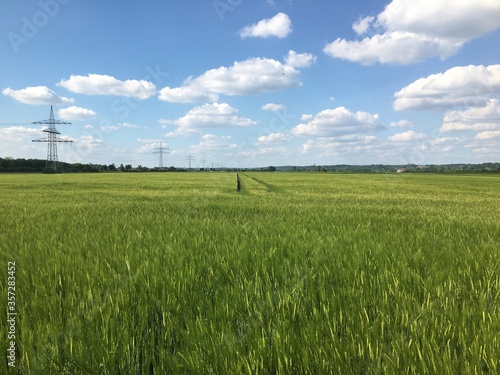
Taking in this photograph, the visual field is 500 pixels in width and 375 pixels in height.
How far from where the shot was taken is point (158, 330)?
1863 mm

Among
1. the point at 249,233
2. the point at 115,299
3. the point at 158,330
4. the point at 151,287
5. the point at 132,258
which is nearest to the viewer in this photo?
the point at 158,330

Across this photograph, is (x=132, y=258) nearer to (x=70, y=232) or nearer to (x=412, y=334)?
(x=70, y=232)

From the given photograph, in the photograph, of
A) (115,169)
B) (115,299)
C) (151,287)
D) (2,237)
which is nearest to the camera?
(115,299)

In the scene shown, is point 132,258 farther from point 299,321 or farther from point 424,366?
point 424,366

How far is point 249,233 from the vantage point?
14.6 feet

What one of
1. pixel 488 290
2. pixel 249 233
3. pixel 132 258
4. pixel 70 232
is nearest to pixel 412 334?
pixel 488 290

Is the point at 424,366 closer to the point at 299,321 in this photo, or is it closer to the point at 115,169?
the point at 299,321

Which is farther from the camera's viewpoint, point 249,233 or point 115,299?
point 249,233

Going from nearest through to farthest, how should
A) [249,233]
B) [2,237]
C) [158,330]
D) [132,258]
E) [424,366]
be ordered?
[424,366] → [158,330] → [132,258] → [2,237] → [249,233]

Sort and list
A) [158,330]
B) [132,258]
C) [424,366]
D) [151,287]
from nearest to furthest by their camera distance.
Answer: [424,366] < [158,330] < [151,287] < [132,258]

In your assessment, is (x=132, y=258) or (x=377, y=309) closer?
(x=377, y=309)

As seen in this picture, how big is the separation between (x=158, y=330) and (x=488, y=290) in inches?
96.6

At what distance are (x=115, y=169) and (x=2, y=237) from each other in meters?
122

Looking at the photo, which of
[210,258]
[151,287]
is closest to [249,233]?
[210,258]
